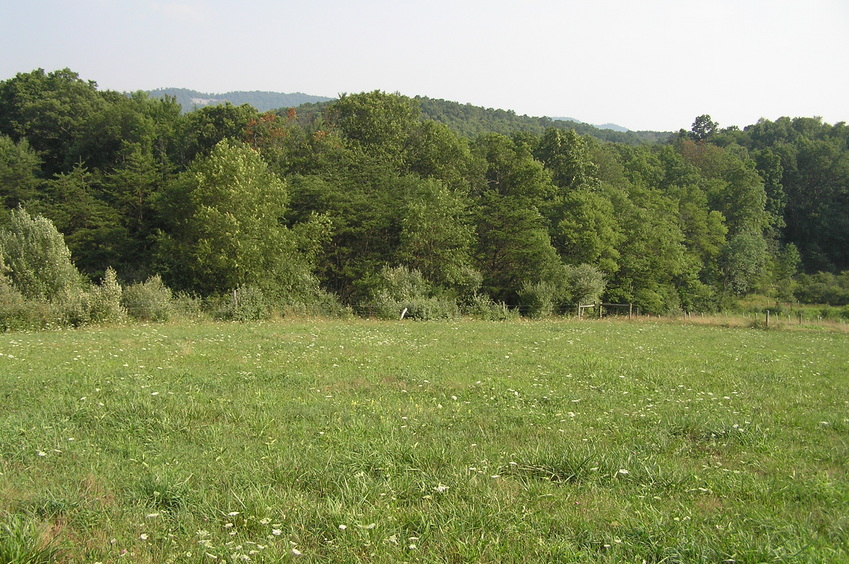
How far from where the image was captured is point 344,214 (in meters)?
49.5

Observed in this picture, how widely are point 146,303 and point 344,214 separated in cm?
2563

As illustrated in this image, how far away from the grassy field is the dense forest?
20400 mm

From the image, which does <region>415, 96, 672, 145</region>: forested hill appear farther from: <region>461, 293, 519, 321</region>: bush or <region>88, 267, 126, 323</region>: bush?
<region>88, 267, 126, 323</region>: bush

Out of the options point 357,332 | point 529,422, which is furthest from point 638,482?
point 357,332

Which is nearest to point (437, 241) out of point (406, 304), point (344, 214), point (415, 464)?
point (344, 214)

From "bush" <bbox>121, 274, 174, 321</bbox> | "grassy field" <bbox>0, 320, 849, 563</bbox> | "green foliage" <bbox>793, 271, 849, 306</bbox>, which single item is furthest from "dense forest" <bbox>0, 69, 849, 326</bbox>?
"grassy field" <bbox>0, 320, 849, 563</bbox>

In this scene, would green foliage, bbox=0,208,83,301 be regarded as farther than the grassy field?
Yes

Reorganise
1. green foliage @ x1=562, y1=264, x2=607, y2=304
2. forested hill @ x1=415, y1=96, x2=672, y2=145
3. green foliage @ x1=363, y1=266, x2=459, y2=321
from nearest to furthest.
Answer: green foliage @ x1=363, y1=266, x2=459, y2=321 → green foliage @ x1=562, y1=264, x2=607, y2=304 → forested hill @ x1=415, y1=96, x2=672, y2=145

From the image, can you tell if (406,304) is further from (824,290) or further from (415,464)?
(824,290)

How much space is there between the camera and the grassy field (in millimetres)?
4434

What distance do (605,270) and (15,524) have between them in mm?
52527

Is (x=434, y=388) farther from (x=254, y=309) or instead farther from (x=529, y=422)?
(x=254, y=309)

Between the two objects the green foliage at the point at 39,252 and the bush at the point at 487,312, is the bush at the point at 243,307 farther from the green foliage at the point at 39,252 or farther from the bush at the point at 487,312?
the bush at the point at 487,312

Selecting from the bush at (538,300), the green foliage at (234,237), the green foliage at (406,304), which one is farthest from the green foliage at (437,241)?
the green foliage at (234,237)
